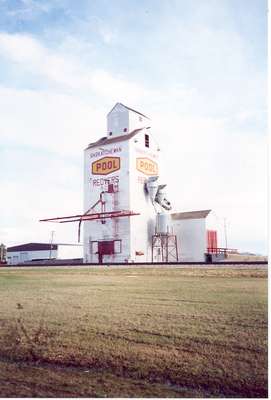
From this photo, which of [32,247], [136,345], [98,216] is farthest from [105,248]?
[32,247]

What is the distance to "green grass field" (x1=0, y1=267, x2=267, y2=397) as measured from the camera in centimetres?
457

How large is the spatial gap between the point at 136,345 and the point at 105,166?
26.2 metres

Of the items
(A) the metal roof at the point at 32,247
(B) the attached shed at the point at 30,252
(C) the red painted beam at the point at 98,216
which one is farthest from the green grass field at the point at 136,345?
(A) the metal roof at the point at 32,247

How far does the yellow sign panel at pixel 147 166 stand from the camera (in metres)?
31.3

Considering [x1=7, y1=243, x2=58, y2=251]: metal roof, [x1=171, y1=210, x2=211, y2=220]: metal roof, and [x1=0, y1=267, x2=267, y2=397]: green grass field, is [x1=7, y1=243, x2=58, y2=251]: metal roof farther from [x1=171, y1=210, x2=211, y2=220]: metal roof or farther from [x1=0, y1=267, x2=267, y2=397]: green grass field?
[x1=0, y1=267, x2=267, y2=397]: green grass field

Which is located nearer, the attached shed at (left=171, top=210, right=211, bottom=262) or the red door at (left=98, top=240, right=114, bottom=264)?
the red door at (left=98, top=240, right=114, bottom=264)

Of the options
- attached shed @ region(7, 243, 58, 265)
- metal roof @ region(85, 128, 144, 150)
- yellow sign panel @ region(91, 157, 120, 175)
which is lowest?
attached shed @ region(7, 243, 58, 265)

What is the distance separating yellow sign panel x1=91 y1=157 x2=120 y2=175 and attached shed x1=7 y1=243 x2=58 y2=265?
22755mm

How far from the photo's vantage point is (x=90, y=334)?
6488 mm

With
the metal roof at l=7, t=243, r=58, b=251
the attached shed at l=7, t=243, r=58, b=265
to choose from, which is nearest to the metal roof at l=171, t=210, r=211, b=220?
the attached shed at l=7, t=243, r=58, b=265

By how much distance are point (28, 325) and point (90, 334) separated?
1.38 meters

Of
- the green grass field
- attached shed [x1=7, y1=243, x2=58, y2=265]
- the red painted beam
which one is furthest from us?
attached shed [x1=7, y1=243, x2=58, y2=265]

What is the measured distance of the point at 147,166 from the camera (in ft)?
105

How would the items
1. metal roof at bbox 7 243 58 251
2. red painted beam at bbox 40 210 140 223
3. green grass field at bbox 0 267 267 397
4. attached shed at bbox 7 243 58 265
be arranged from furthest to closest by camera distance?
metal roof at bbox 7 243 58 251 < attached shed at bbox 7 243 58 265 < red painted beam at bbox 40 210 140 223 < green grass field at bbox 0 267 267 397
